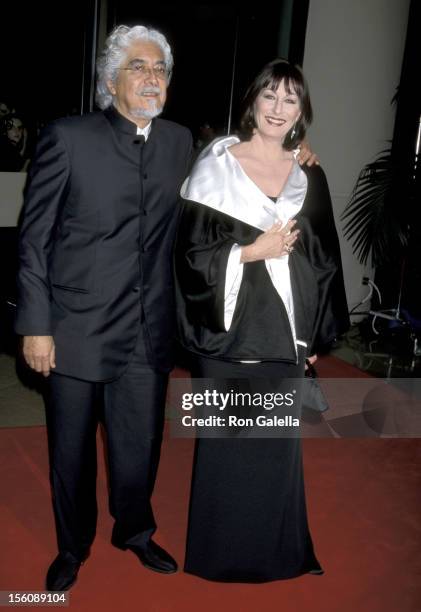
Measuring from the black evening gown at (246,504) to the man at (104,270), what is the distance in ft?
0.67

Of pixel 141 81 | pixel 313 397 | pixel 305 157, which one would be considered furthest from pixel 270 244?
pixel 313 397

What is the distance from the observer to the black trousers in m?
1.93

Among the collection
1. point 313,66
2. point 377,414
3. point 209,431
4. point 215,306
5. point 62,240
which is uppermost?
point 313,66

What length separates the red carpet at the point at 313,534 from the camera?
2000mm

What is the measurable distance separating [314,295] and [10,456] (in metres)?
1.55

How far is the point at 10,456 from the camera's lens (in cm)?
280

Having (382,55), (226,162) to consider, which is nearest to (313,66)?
(382,55)

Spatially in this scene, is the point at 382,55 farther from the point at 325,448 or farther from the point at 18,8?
the point at 325,448

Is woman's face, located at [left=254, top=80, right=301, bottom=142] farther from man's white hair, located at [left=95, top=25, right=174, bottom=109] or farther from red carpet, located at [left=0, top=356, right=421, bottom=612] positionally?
red carpet, located at [left=0, top=356, right=421, bottom=612]

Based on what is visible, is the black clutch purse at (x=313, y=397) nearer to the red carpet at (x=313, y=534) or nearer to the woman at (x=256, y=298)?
the red carpet at (x=313, y=534)

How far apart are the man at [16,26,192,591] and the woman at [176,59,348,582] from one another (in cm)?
10

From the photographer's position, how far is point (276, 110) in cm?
183

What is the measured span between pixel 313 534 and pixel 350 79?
3.88m

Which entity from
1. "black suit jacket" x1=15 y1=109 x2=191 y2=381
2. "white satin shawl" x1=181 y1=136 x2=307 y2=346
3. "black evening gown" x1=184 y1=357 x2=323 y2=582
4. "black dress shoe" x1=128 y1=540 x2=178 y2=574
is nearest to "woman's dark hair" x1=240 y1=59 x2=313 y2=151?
"white satin shawl" x1=181 y1=136 x2=307 y2=346
